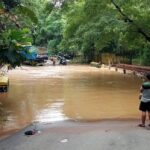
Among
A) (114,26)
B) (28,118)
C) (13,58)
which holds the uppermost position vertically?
(114,26)

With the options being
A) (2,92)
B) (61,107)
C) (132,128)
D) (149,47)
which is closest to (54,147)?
(132,128)

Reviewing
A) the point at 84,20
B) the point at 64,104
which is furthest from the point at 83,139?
the point at 84,20

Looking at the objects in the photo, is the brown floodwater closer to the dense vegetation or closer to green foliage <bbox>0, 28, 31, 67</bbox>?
green foliage <bbox>0, 28, 31, 67</bbox>

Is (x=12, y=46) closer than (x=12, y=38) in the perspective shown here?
Yes

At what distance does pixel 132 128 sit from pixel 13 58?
540cm

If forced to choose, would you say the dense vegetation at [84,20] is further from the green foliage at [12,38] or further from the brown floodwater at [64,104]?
the brown floodwater at [64,104]

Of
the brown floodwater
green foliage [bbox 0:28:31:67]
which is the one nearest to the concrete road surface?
the brown floodwater

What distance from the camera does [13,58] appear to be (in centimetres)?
1479

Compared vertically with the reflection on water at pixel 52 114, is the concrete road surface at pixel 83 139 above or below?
above

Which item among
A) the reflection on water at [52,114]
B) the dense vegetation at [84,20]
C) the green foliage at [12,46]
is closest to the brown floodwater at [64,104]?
the reflection on water at [52,114]

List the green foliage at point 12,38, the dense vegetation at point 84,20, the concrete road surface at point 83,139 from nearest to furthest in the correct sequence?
the concrete road surface at point 83,139, the green foliage at point 12,38, the dense vegetation at point 84,20

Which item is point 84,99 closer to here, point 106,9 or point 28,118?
point 28,118

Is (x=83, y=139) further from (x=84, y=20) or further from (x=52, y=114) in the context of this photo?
(x=84, y=20)

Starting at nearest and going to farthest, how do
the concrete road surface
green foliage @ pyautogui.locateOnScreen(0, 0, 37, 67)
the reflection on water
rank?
the concrete road surface
the reflection on water
green foliage @ pyautogui.locateOnScreen(0, 0, 37, 67)
